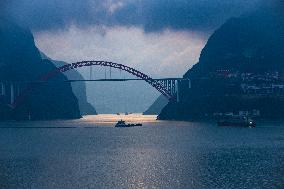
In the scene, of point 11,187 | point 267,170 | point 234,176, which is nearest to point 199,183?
point 234,176

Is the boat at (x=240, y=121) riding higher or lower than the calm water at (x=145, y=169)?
higher

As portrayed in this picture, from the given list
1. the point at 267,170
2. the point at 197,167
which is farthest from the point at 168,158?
the point at 267,170

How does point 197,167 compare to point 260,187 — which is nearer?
point 260,187

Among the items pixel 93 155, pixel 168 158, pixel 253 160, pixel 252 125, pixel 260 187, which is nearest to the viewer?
pixel 260 187

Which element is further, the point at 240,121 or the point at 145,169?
the point at 240,121

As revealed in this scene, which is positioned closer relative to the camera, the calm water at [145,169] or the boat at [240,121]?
the calm water at [145,169]

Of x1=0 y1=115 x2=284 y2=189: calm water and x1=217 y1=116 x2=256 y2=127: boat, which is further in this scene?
x1=217 y1=116 x2=256 y2=127: boat

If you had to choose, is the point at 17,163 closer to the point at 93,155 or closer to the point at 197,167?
the point at 93,155

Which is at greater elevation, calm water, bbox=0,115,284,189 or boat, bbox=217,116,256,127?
boat, bbox=217,116,256,127

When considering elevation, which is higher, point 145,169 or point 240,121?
point 240,121

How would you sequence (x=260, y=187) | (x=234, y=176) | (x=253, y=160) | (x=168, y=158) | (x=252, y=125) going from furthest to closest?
(x=252, y=125) < (x=168, y=158) < (x=253, y=160) < (x=234, y=176) < (x=260, y=187)
